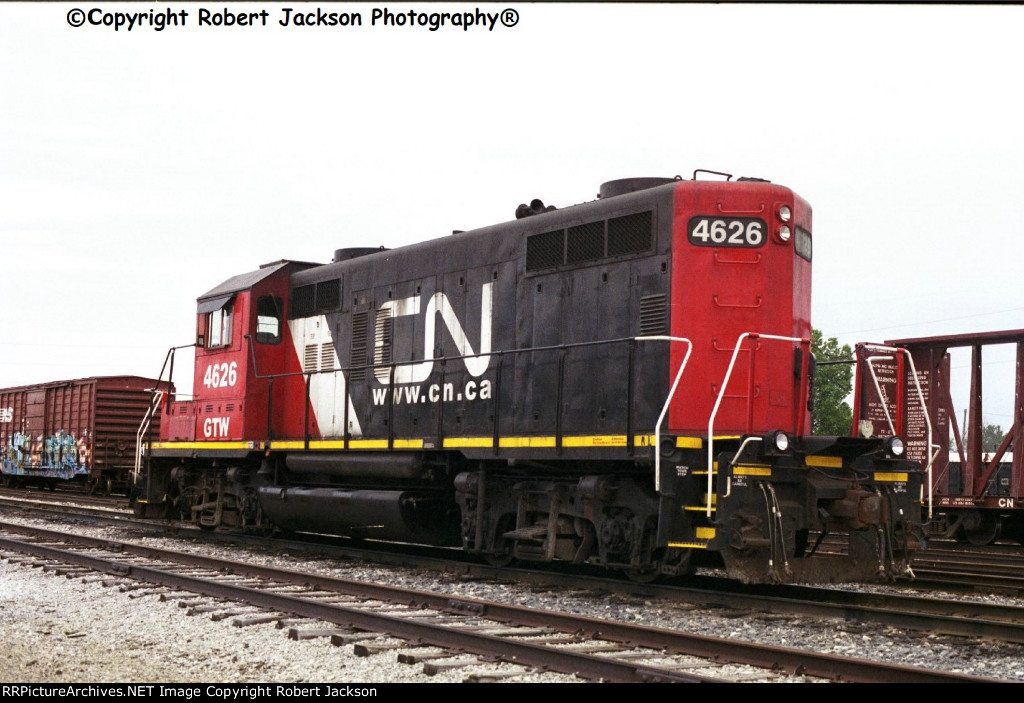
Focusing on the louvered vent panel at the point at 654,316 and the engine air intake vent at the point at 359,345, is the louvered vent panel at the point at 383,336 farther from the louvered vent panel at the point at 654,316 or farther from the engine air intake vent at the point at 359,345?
the louvered vent panel at the point at 654,316

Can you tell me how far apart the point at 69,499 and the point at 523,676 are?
2187 cm

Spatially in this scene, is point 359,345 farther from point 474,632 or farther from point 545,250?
→ point 474,632

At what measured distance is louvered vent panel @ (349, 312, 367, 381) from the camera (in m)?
13.5

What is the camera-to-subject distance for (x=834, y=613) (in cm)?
835

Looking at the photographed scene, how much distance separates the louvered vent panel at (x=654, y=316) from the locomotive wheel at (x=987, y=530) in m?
10.1

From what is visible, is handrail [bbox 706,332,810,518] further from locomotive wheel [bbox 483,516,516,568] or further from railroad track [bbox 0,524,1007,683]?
locomotive wheel [bbox 483,516,516,568]

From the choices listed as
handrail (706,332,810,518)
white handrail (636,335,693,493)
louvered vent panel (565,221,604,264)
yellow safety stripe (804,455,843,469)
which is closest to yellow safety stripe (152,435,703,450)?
white handrail (636,335,693,493)

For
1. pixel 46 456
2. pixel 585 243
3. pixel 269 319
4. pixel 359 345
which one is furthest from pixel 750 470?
pixel 46 456

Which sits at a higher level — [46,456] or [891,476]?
[891,476]

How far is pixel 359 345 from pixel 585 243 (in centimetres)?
404

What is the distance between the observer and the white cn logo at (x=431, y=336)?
1169 centimetres

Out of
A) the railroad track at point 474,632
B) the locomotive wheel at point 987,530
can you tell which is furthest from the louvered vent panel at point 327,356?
the locomotive wheel at point 987,530

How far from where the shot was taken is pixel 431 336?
12523mm

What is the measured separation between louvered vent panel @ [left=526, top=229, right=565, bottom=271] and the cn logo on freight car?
1.58 m
